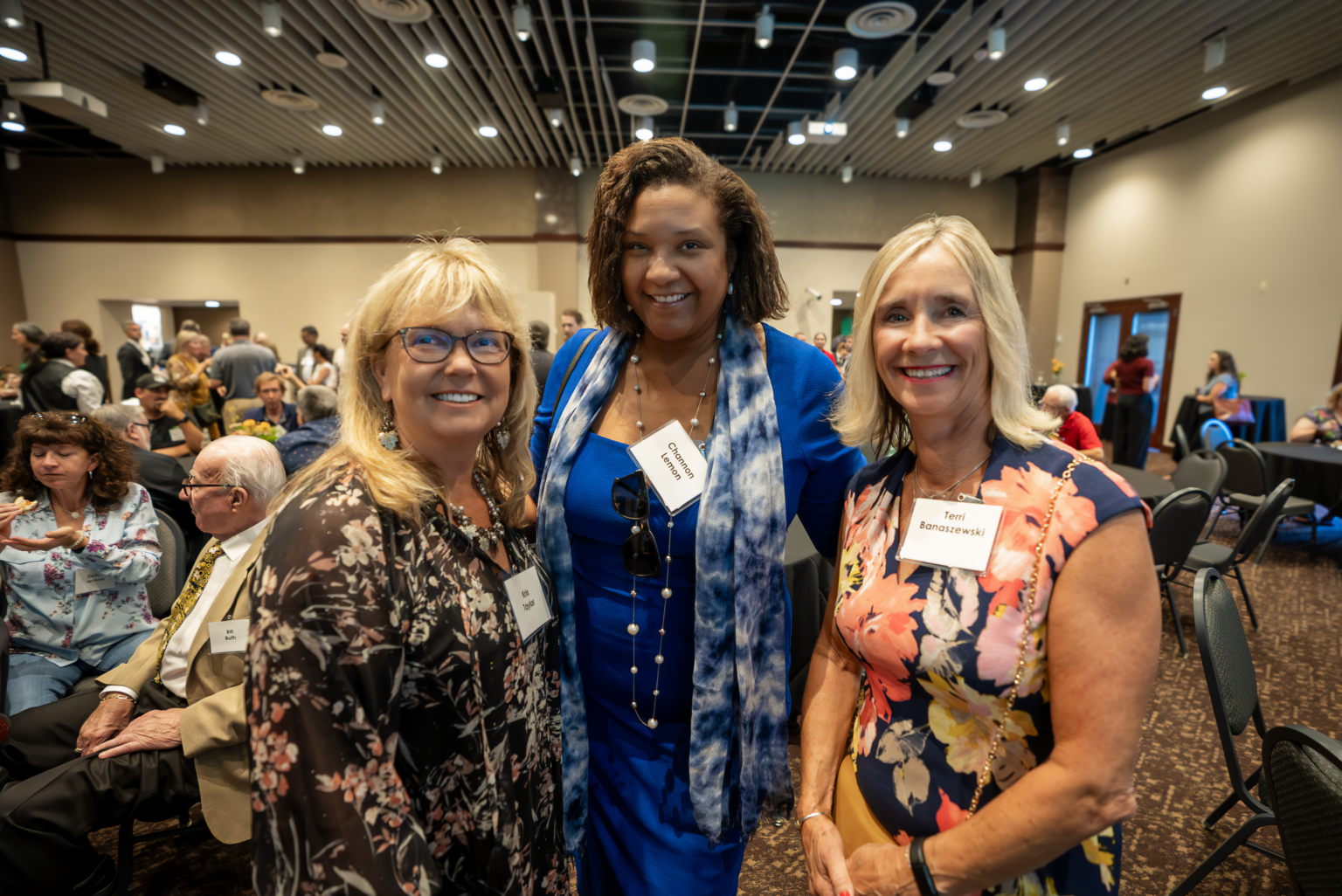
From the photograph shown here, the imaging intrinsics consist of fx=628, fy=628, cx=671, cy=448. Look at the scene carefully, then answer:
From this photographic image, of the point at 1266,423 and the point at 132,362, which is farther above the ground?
the point at 132,362

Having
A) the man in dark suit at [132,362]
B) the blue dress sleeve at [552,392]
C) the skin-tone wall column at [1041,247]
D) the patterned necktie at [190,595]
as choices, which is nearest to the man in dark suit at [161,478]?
the patterned necktie at [190,595]

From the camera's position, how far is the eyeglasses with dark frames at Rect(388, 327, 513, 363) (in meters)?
0.99

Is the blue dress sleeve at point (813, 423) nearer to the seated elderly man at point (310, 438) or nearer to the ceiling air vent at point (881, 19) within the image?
the seated elderly man at point (310, 438)

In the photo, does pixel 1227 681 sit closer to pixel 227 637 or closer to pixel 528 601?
pixel 528 601

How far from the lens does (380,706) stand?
2.74 feet

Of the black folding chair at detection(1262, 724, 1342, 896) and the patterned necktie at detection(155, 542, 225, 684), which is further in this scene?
the patterned necktie at detection(155, 542, 225, 684)

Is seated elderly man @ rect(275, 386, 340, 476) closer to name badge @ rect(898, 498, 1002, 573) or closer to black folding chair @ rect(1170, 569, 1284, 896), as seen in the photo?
name badge @ rect(898, 498, 1002, 573)

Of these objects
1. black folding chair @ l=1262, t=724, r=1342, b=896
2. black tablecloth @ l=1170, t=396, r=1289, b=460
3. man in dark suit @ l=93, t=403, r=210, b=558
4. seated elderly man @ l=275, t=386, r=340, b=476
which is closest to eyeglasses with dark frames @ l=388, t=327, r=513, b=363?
black folding chair @ l=1262, t=724, r=1342, b=896

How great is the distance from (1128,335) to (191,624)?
12525 millimetres

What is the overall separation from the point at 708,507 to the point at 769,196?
1139 cm

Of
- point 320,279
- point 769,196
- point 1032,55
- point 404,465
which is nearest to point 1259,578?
point 1032,55

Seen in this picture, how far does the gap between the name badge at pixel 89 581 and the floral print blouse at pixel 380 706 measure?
2074mm

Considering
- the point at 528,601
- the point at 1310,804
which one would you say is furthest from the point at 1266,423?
the point at 528,601

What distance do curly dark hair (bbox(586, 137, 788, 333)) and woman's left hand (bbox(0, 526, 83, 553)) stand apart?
2176mm
